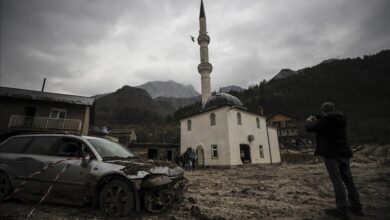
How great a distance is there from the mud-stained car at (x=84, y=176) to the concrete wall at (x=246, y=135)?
1668 centimetres

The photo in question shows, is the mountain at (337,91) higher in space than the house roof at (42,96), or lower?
higher

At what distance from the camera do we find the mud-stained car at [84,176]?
3.65 meters

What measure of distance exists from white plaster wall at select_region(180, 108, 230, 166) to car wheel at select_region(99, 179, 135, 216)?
17139 mm

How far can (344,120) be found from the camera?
12.9 ft

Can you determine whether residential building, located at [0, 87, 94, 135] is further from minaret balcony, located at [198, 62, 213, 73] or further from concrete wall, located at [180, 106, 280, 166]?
minaret balcony, located at [198, 62, 213, 73]

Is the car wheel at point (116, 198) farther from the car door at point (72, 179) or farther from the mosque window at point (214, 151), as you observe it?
the mosque window at point (214, 151)

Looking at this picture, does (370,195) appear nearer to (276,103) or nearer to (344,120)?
(344,120)

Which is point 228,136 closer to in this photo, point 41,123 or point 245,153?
point 245,153

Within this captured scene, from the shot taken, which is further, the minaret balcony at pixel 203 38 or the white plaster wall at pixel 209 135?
the minaret balcony at pixel 203 38

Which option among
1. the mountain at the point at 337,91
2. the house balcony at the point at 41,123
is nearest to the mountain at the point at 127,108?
the mountain at the point at 337,91

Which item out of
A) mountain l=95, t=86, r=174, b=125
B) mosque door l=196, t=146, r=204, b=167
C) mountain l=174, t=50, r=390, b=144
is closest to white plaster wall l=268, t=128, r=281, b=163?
mosque door l=196, t=146, r=204, b=167

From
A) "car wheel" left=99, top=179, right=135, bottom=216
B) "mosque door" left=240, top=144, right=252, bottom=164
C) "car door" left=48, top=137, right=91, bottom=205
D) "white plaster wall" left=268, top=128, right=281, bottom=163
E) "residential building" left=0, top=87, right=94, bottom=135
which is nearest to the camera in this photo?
"car wheel" left=99, top=179, right=135, bottom=216

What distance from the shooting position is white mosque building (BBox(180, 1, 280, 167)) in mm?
20484

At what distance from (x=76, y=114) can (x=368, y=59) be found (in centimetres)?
8965
